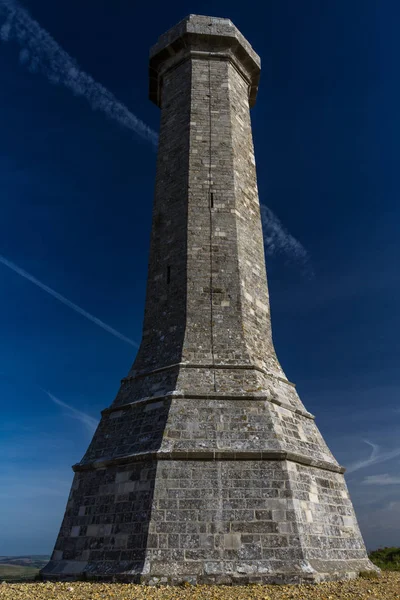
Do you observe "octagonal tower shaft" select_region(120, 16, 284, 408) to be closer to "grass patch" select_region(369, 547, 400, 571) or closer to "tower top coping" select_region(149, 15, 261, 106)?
"tower top coping" select_region(149, 15, 261, 106)

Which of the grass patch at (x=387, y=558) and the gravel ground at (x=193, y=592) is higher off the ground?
the grass patch at (x=387, y=558)

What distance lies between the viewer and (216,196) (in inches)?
430

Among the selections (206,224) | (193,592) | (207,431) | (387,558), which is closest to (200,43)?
(206,224)

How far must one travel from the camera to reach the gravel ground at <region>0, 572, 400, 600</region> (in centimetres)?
568

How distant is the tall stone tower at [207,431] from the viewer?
6836mm

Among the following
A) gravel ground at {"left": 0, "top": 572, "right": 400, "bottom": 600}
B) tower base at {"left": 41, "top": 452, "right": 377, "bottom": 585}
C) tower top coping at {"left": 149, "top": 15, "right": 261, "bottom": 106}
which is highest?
tower top coping at {"left": 149, "top": 15, "right": 261, "bottom": 106}

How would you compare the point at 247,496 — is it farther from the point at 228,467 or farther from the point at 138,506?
the point at 138,506

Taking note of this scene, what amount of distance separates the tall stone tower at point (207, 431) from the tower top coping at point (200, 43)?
1.05 metres

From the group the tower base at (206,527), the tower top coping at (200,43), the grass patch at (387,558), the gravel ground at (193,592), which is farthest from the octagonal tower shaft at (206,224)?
the grass patch at (387,558)

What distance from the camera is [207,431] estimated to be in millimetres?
7820

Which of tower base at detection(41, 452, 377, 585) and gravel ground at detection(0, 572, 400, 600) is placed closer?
gravel ground at detection(0, 572, 400, 600)

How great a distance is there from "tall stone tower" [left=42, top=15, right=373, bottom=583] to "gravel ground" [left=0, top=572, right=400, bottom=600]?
278 mm

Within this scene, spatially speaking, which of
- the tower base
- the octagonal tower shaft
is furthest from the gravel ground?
the octagonal tower shaft

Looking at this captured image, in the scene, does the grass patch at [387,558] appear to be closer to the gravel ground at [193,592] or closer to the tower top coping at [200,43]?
the gravel ground at [193,592]
